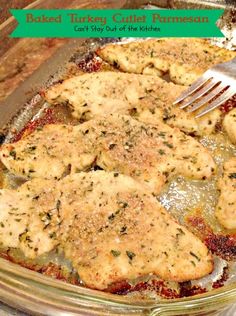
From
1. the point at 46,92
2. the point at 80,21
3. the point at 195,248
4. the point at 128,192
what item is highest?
the point at 80,21

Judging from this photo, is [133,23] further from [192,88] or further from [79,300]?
[79,300]

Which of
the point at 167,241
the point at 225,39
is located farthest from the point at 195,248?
the point at 225,39

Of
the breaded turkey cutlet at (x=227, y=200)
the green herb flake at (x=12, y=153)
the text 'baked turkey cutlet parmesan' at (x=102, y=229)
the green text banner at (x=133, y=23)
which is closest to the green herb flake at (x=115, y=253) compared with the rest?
the text 'baked turkey cutlet parmesan' at (x=102, y=229)

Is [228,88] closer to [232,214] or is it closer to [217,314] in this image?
[232,214]

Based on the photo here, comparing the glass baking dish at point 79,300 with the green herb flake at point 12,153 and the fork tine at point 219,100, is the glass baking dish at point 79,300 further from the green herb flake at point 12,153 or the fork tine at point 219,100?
the fork tine at point 219,100

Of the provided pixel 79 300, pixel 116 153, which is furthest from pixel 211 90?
pixel 79 300

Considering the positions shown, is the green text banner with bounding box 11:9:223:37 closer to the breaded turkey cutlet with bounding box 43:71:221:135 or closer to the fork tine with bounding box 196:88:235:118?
the breaded turkey cutlet with bounding box 43:71:221:135
